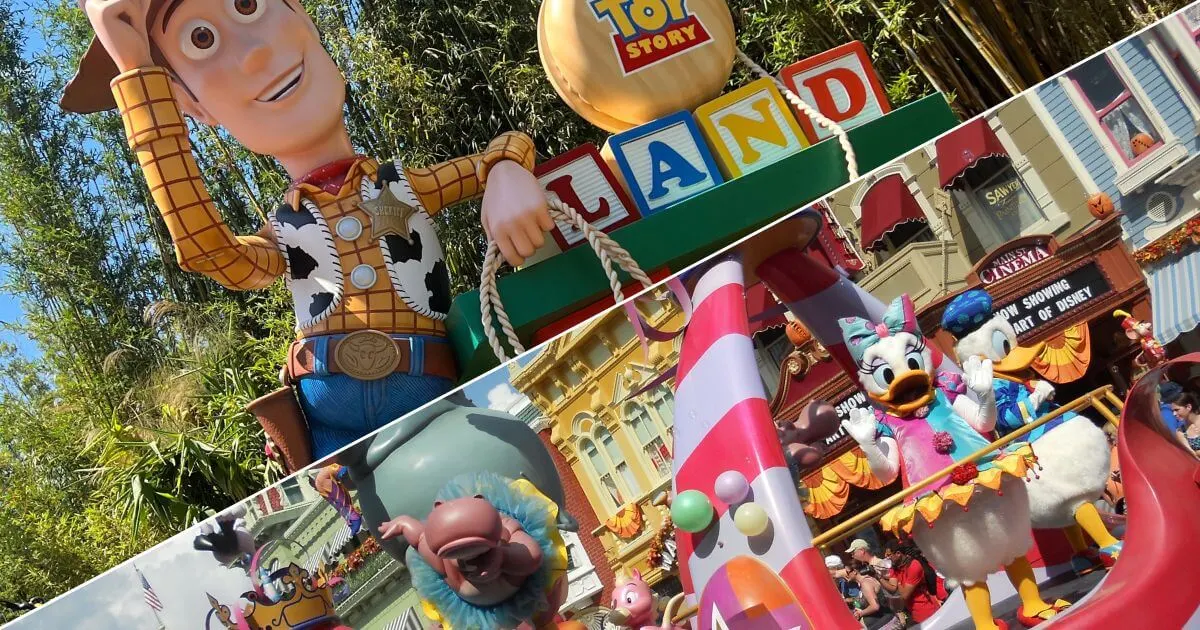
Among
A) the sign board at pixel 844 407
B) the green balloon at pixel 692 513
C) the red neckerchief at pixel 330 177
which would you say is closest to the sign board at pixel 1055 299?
the sign board at pixel 844 407

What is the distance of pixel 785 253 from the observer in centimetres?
146

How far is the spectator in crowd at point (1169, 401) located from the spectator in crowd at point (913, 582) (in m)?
0.33

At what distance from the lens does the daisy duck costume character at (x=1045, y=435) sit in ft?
4.20

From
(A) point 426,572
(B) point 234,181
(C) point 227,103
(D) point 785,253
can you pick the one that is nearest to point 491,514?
(A) point 426,572

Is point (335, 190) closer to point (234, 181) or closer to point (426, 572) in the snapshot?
point (426, 572)

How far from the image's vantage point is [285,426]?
2.41 metres

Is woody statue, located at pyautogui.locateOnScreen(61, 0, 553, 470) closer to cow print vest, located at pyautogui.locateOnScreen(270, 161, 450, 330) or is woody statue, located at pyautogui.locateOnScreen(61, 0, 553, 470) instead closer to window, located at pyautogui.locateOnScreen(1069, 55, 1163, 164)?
cow print vest, located at pyautogui.locateOnScreen(270, 161, 450, 330)

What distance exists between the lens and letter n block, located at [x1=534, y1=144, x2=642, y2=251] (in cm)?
259

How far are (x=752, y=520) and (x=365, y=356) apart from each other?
1.44 meters

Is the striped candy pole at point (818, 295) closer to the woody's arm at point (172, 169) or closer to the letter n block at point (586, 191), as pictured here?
the letter n block at point (586, 191)

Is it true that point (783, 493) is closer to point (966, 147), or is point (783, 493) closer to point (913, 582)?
point (913, 582)

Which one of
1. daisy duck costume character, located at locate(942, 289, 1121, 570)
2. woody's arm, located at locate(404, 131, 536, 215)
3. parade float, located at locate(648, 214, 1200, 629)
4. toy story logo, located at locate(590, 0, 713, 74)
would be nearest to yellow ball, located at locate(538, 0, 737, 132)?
toy story logo, located at locate(590, 0, 713, 74)

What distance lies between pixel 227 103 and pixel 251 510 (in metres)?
1.64

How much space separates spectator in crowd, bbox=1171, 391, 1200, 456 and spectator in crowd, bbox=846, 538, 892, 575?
38 cm
